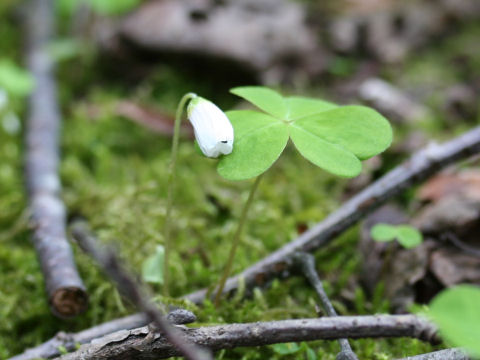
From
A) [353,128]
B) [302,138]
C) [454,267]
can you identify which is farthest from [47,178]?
[454,267]

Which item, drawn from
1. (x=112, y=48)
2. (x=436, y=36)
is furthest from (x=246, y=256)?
(x=436, y=36)

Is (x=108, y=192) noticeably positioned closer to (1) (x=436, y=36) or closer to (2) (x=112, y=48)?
(2) (x=112, y=48)

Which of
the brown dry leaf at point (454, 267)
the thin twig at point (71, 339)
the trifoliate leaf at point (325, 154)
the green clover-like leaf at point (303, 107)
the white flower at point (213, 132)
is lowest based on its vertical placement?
the brown dry leaf at point (454, 267)

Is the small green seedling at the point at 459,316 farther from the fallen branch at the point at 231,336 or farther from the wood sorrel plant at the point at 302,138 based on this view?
the wood sorrel plant at the point at 302,138

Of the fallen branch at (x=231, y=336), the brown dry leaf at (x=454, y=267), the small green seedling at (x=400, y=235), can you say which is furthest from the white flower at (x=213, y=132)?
the brown dry leaf at (x=454, y=267)

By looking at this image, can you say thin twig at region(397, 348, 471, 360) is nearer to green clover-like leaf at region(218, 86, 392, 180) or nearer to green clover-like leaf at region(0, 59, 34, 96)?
green clover-like leaf at region(218, 86, 392, 180)

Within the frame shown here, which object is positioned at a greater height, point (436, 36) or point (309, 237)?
point (436, 36)
